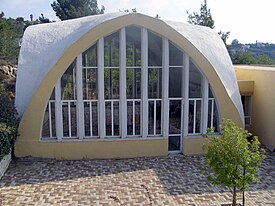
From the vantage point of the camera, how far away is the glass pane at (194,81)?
13742mm

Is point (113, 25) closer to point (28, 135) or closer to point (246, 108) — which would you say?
point (28, 135)

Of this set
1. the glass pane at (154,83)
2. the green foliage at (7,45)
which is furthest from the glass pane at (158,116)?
the green foliage at (7,45)

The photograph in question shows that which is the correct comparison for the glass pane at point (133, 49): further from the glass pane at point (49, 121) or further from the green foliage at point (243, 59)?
the green foliage at point (243, 59)

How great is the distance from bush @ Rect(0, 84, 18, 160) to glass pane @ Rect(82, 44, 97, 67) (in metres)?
3.48

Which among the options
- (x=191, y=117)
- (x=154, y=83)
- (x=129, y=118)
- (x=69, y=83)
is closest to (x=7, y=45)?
(x=69, y=83)

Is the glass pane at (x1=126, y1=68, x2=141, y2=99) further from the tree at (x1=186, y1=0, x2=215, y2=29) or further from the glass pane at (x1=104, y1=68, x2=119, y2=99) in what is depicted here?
the tree at (x1=186, y1=0, x2=215, y2=29)

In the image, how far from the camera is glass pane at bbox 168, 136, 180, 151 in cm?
1421

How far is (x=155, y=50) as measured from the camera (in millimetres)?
13516

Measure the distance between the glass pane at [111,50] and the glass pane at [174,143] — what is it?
13.7 ft

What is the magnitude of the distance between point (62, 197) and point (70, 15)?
36.4 m

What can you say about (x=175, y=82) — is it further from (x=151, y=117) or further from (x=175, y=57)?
(x=151, y=117)

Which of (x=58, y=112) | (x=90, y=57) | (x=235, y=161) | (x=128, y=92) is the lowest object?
(x=235, y=161)

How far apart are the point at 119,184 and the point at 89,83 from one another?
467 cm

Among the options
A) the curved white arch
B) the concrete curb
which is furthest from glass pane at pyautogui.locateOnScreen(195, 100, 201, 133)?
the concrete curb
